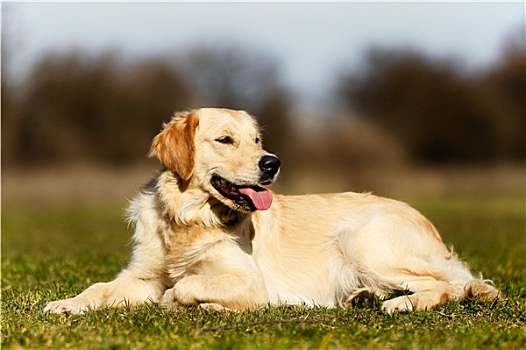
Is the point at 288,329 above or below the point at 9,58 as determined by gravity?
below

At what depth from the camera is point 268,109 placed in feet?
99.3

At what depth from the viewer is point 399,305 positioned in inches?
201

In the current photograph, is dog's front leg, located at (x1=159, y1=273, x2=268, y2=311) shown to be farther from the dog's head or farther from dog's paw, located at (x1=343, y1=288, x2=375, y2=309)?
dog's paw, located at (x1=343, y1=288, x2=375, y2=309)

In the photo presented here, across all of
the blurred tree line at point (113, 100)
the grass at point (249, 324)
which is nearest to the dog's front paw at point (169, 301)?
the grass at point (249, 324)

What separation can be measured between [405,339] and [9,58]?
2323cm

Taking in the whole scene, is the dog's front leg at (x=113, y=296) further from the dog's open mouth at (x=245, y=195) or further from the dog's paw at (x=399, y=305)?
the dog's paw at (x=399, y=305)

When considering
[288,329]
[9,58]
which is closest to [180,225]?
[288,329]

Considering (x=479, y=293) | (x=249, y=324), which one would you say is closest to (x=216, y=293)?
(x=249, y=324)

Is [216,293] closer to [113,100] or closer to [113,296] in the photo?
[113,296]

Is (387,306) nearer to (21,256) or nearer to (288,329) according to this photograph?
(288,329)

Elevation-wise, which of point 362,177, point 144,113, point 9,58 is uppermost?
point 9,58

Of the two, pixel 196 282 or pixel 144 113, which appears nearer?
pixel 196 282

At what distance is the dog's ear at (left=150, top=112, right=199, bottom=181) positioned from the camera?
555 centimetres

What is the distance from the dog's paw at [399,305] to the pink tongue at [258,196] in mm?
1166
